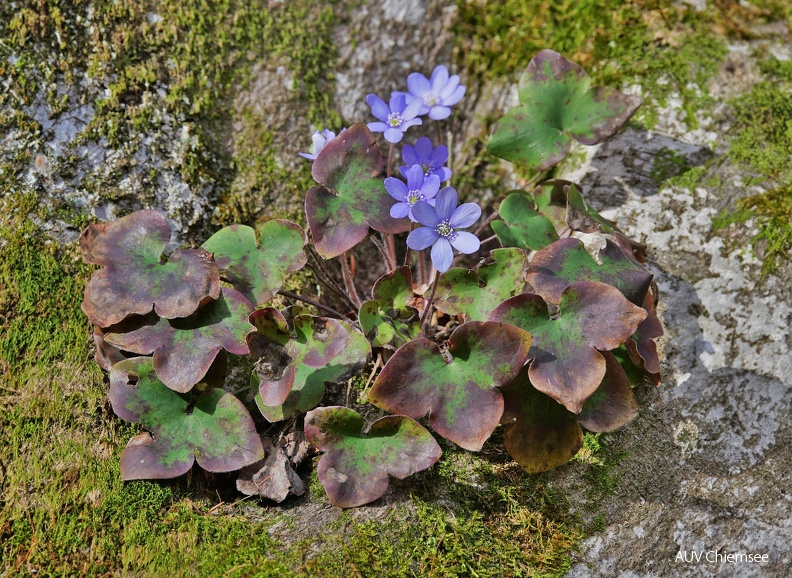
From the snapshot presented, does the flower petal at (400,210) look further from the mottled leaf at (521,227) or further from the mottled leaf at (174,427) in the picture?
the mottled leaf at (174,427)

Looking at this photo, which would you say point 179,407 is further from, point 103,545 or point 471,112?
point 471,112

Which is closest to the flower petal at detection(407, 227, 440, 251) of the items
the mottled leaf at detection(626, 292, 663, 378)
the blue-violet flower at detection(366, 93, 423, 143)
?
the blue-violet flower at detection(366, 93, 423, 143)

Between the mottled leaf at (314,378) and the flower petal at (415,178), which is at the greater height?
the flower petal at (415,178)

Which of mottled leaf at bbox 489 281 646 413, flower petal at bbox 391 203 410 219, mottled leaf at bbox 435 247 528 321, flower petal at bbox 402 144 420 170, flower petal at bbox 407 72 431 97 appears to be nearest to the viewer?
mottled leaf at bbox 489 281 646 413

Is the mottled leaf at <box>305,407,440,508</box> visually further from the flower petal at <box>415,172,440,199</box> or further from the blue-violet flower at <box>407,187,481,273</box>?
the flower petal at <box>415,172,440,199</box>

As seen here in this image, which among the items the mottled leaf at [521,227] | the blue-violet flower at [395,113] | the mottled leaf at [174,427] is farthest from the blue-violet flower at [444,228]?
the mottled leaf at [174,427]
